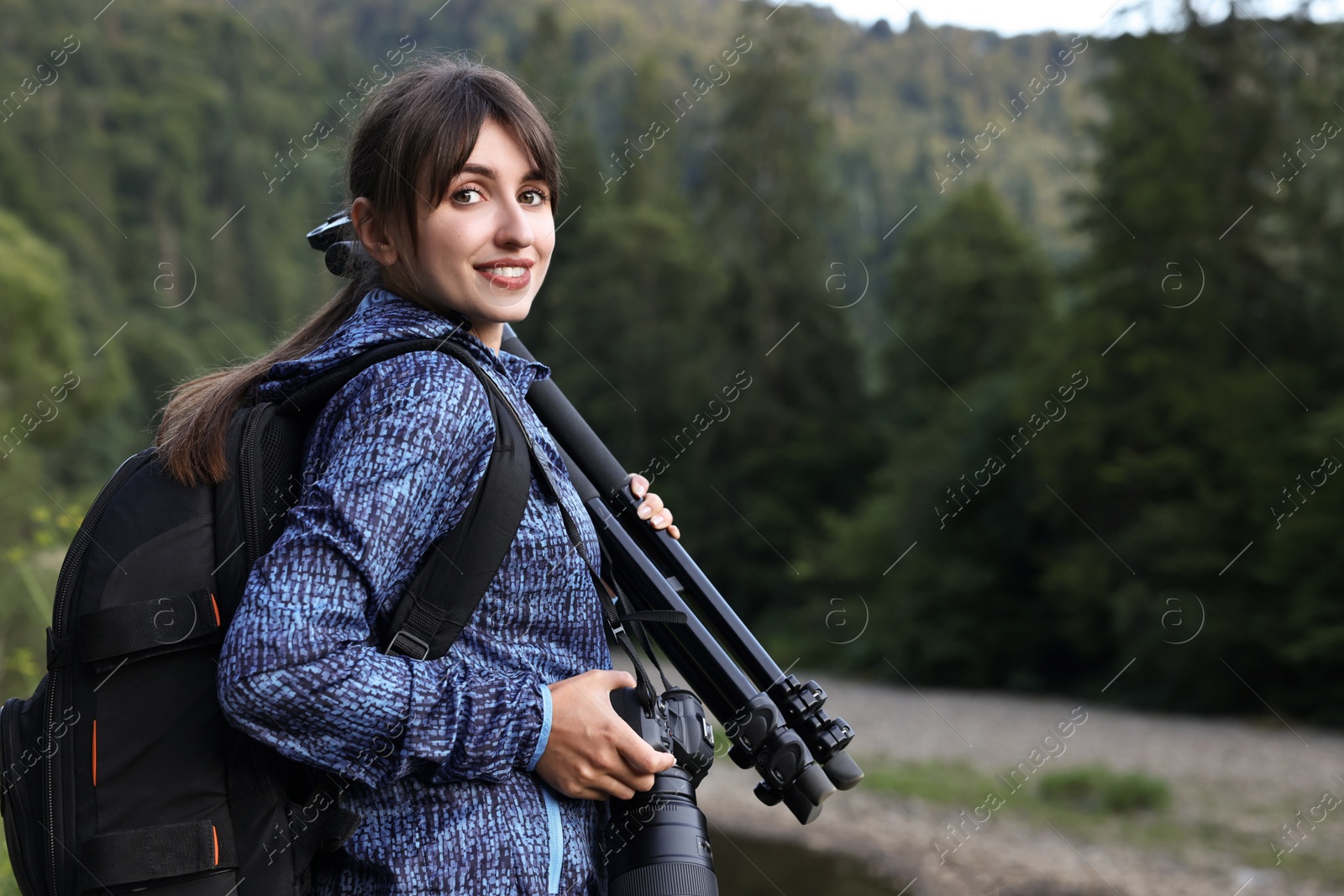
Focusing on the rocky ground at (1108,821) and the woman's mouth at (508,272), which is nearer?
the woman's mouth at (508,272)

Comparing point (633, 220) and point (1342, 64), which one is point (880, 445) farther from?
point (1342, 64)

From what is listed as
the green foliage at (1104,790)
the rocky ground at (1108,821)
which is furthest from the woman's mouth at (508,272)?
the green foliage at (1104,790)

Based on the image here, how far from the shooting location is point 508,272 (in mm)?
1693

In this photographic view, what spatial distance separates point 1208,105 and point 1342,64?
87.9 inches

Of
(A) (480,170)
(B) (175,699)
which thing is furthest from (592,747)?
(A) (480,170)

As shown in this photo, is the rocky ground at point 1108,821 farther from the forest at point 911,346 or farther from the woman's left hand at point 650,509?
the woman's left hand at point 650,509

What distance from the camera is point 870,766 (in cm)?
2145

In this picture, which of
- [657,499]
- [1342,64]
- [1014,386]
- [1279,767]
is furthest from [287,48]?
[657,499]

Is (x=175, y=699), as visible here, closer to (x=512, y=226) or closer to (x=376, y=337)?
(x=376, y=337)

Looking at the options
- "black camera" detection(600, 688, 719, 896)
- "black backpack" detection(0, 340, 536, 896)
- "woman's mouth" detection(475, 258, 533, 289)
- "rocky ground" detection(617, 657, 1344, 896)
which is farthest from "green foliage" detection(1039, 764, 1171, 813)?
"black backpack" detection(0, 340, 536, 896)

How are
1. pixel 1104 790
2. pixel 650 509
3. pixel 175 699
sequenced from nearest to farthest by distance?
pixel 175 699, pixel 650 509, pixel 1104 790

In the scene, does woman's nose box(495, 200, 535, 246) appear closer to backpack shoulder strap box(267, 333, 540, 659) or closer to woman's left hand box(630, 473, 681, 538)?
backpack shoulder strap box(267, 333, 540, 659)

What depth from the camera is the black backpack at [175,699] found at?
1.39 meters

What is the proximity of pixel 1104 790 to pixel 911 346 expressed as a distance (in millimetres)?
18616
